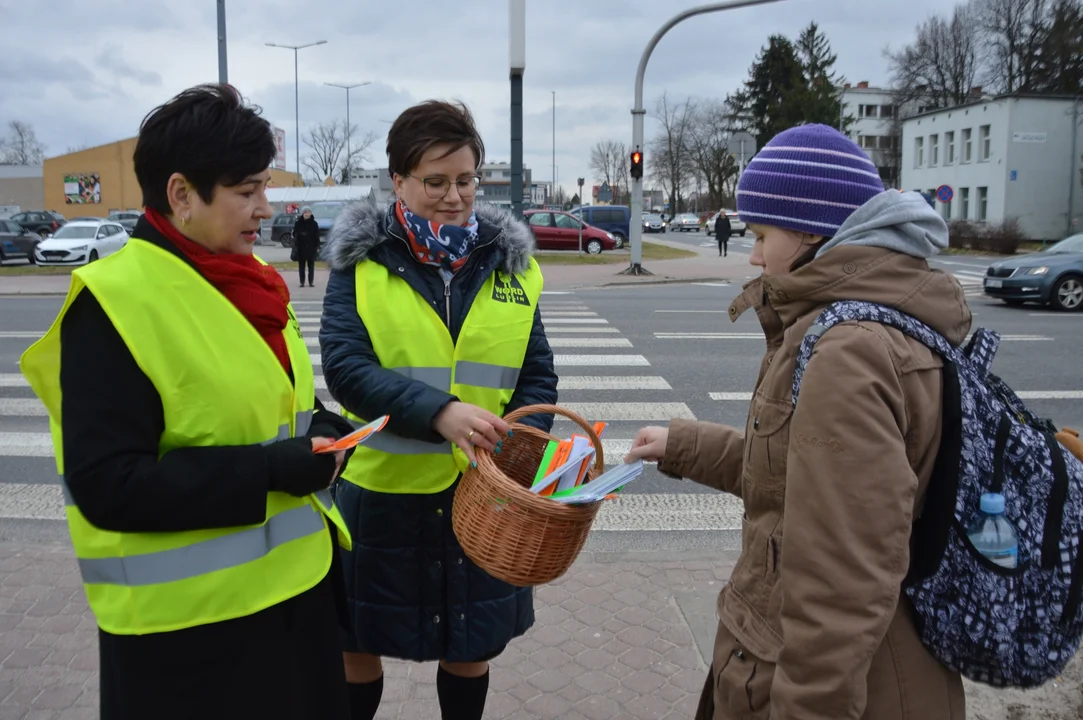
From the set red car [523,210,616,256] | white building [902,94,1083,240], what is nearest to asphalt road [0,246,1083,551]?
red car [523,210,616,256]

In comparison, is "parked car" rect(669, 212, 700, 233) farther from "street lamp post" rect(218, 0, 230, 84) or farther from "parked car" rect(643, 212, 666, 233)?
"street lamp post" rect(218, 0, 230, 84)

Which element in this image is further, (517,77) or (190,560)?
(517,77)

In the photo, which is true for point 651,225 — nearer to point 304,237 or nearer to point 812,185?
point 304,237

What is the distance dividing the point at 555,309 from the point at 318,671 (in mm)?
13522

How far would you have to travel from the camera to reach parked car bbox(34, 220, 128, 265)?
2602 centimetres

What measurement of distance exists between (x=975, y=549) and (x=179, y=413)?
1476 millimetres

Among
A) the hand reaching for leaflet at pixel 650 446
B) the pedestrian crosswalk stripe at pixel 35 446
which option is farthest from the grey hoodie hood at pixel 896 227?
the pedestrian crosswalk stripe at pixel 35 446

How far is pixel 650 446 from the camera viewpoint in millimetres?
2260

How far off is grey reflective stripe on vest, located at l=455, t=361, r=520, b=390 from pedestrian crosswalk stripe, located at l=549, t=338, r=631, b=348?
337 inches

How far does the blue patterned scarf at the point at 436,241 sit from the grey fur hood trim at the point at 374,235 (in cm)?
7

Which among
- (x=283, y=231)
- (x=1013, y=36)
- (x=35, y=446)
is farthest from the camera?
(x=1013, y=36)

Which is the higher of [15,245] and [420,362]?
[15,245]

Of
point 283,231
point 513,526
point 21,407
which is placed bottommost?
point 21,407

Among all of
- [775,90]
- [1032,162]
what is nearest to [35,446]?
[1032,162]
